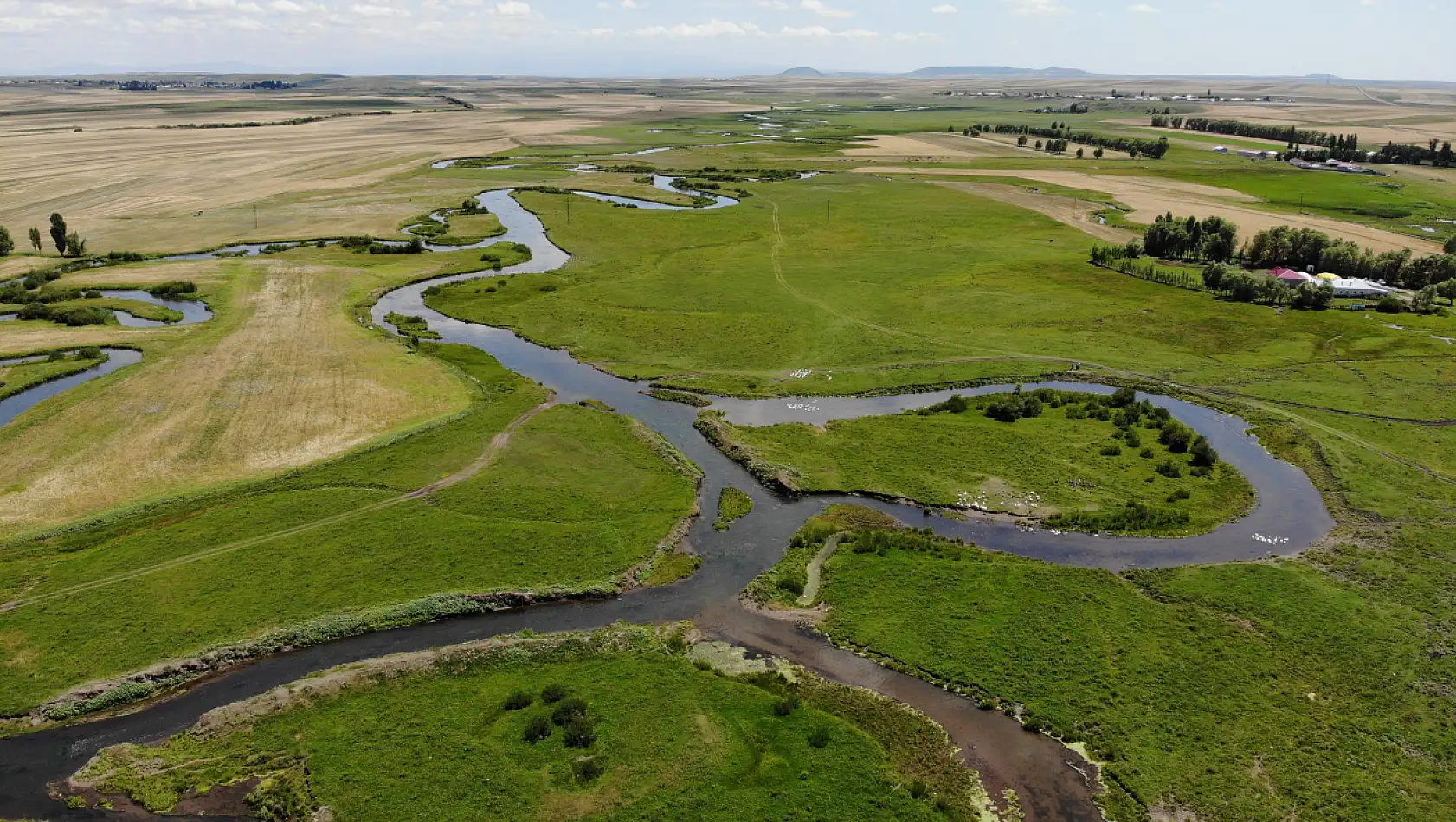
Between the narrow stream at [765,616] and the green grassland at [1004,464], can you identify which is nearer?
the narrow stream at [765,616]

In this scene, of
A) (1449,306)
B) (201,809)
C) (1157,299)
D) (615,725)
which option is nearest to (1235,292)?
(1157,299)

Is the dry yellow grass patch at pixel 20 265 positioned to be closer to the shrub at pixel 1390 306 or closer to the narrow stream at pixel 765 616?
the narrow stream at pixel 765 616

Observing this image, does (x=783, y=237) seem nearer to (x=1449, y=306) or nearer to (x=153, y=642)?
(x=1449, y=306)

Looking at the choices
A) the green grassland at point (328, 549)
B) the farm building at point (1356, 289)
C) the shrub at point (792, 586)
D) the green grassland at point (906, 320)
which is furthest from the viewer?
the farm building at point (1356, 289)

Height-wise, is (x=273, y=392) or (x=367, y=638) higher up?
(x=273, y=392)

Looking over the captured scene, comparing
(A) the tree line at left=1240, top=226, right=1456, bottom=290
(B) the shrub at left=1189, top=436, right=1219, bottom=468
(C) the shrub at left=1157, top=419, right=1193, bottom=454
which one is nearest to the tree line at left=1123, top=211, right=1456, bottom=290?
(A) the tree line at left=1240, top=226, right=1456, bottom=290

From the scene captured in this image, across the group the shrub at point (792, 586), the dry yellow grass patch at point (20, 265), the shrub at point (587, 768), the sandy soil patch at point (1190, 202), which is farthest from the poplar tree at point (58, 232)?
the sandy soil patch at point (1190, 202)

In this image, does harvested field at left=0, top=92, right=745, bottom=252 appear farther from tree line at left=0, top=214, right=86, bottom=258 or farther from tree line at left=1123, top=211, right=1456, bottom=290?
tree line at left=1123, top=211, right=1456, bottom=290
